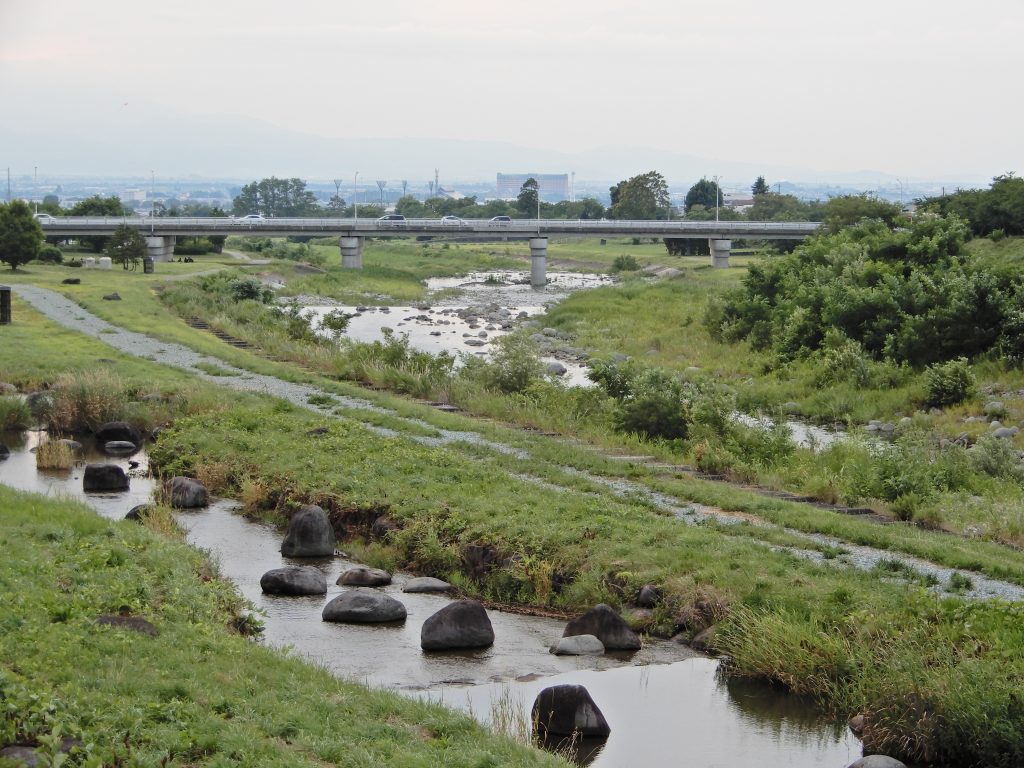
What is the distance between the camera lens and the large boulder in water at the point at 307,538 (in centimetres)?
2264

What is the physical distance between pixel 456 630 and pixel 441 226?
103758 mm

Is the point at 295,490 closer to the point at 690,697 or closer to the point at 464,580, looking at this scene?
the point at 464,580

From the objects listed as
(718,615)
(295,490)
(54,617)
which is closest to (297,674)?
(54,617)

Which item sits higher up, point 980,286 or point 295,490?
point 980,286

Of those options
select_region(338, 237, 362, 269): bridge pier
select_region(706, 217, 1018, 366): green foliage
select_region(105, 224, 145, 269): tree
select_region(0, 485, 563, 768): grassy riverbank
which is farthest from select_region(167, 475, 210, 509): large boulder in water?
select_region(338, 237, 362, 269): bridge pier

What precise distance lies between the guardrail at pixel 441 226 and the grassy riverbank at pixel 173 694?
92.7 m

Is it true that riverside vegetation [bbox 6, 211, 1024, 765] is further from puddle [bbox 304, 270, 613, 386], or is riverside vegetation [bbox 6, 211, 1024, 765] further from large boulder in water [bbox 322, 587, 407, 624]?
puddle [bbox 304, 270, 613, 386]

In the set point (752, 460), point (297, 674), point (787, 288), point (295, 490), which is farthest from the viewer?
point (787, 288)

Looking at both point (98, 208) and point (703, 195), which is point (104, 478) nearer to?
point (98, 208)

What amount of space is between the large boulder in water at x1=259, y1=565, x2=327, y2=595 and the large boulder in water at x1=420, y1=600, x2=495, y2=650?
2.95 m

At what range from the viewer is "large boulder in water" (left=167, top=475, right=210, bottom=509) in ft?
84.0

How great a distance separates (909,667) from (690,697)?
9.29 feet

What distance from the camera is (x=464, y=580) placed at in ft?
68.9

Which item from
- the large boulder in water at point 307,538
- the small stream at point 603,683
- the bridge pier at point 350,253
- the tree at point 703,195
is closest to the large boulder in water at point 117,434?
the large boulder in water at point 307,538
